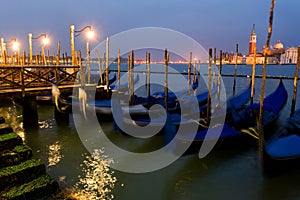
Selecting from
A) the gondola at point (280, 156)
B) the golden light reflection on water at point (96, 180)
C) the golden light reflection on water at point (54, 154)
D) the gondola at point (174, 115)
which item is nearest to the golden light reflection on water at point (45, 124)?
the golden light reflection on water at point (54, 154)

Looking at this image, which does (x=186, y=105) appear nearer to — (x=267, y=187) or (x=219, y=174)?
(x=219, y=174)

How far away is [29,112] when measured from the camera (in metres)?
7.59

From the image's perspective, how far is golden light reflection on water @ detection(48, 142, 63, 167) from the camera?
17.0 ft

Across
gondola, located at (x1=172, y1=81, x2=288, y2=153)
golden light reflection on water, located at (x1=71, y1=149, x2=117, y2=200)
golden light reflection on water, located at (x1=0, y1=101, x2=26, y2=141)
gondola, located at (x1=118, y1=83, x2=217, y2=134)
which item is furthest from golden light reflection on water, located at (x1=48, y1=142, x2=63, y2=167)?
gondola, located at (x1=172, y1=81, x2=288, y2=153)

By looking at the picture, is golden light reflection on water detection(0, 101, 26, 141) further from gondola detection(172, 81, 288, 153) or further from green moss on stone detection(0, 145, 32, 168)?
gondola detection(172, 81, 288, 153)

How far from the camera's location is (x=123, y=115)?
7133 mm

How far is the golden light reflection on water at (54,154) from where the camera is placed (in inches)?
203

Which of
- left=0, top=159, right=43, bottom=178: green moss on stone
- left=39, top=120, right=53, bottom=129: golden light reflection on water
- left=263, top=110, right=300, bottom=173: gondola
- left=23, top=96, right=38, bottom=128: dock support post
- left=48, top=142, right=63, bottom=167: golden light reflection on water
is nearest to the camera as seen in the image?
left=0, top=159, right=43, bottom=178: green moss on stone

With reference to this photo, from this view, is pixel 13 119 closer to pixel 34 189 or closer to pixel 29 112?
pixel 29 112

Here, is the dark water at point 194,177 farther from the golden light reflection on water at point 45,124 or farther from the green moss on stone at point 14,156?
the golden light reflection on water at point 45,124

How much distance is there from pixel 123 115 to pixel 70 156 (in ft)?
6.78

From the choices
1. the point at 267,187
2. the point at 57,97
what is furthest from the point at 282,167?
the point at 57,97

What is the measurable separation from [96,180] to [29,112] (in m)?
4.30

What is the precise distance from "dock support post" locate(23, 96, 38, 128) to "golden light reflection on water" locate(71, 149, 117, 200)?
3111 millimetres
